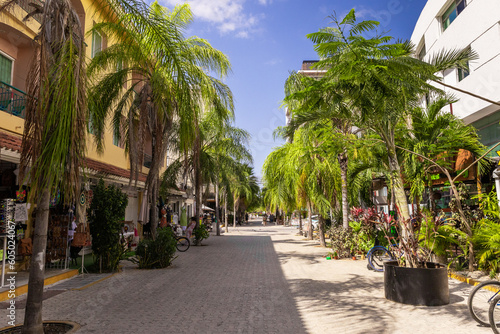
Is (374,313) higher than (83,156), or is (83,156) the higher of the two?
(83,156)

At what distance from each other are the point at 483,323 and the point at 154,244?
8.65m

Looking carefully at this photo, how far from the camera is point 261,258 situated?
559 inches

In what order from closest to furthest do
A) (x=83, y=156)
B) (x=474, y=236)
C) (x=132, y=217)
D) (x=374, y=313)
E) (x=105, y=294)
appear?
(x=83, y=156)
(x=374, y=313)
(x=105, y=294)
(x=474, y=236)
(x=132, y=217)

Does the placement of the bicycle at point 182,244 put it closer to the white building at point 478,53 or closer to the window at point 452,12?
the white building at point 478,53

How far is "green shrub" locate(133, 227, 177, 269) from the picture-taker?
11117 millimetres

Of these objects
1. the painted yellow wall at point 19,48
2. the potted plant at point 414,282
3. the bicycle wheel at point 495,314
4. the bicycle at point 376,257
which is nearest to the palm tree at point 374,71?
A: the potted plant at point 414,282

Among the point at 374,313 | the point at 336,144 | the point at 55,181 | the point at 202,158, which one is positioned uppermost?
the point at 202,158

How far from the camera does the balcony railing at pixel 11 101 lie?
389 inches

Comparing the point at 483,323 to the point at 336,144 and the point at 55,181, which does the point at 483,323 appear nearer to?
the point at 336,144

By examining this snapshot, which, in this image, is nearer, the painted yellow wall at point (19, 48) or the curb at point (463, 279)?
the curb at point (463, 279)

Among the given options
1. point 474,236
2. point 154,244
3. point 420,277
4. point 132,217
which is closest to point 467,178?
point 474,236

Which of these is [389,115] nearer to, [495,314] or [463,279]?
[495,314]

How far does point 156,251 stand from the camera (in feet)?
36.5

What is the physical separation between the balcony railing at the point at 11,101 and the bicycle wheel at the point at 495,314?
10.8 metres
